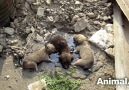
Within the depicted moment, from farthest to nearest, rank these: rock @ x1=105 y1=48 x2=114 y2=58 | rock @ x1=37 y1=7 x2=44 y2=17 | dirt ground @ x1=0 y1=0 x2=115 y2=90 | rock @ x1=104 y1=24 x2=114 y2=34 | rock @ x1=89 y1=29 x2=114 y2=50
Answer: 1. rock @ x1=37 y1=7 x2=44 y2=17
2. rock @ x1=104 y1=24 x2=114 y2=34
3. rock @ x1=89 y1=29 x2=114 y2=50
4. rock @ x1=105 y1=48 x2=114 y2=58
5. dirt ground @ x1=0 y1=0 x2=115 y2=90

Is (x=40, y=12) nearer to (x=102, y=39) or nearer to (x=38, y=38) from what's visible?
(x=38, y=38)

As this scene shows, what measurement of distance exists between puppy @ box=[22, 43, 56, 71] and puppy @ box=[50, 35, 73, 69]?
0.06 m

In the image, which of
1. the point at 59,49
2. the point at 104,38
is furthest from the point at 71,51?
the point at 104,38

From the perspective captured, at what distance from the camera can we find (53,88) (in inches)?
123

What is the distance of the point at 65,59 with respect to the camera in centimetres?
331

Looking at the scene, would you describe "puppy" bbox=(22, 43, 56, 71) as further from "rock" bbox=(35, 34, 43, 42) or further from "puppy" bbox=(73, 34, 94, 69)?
"puppy" bbox=(73, 34, 94, 69)

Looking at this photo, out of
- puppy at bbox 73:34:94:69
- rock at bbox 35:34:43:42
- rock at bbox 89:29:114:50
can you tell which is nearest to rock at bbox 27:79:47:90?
puppy at bbox 73:34:94:69

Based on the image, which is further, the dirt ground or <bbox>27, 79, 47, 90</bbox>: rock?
the dirt ground

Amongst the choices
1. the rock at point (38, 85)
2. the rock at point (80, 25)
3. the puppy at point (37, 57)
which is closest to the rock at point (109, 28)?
the rock at point (80, 25)

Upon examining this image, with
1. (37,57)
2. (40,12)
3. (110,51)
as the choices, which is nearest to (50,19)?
(40,12)

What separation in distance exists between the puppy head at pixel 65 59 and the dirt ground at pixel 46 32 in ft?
0.23

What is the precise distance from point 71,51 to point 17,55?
1.97 feet

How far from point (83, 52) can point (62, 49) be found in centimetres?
23

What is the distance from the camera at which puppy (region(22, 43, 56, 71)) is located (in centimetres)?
327
